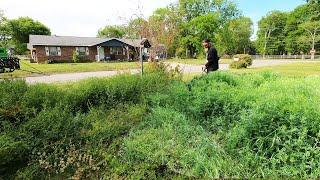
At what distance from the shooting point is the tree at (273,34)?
78.6 metres

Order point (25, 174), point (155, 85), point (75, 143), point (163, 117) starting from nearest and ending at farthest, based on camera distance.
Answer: point (25, 174), point (75, 143), point (163, 117), point (155, 85)

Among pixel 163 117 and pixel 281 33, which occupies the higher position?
pixel 281 33

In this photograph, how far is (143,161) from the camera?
163 inches

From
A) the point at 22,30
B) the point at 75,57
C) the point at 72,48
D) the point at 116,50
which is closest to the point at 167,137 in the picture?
the point at 75,57

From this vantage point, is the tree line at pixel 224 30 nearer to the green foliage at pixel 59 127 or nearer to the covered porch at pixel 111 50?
the covered porch at pixel 111 50

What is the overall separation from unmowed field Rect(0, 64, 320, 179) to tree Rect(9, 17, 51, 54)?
214 feet

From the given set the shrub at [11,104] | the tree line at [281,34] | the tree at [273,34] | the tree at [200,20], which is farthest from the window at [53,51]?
the tree at [273,34]

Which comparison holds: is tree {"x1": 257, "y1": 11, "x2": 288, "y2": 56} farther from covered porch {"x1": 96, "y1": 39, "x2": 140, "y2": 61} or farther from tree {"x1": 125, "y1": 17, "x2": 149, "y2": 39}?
tree {"x1": 125, "y1": 17, "x2": 149, "y2": 39}

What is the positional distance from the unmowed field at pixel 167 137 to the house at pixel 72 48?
33120 mm

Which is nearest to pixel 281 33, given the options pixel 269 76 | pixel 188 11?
pixel 188 11

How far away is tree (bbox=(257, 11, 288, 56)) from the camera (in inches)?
3093

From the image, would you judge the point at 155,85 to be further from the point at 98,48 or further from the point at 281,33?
the point at 281,33

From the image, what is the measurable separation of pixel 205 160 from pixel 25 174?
2.41 meters

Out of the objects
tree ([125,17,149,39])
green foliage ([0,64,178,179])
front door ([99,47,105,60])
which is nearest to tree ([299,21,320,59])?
front door ([99,47,105,60])
